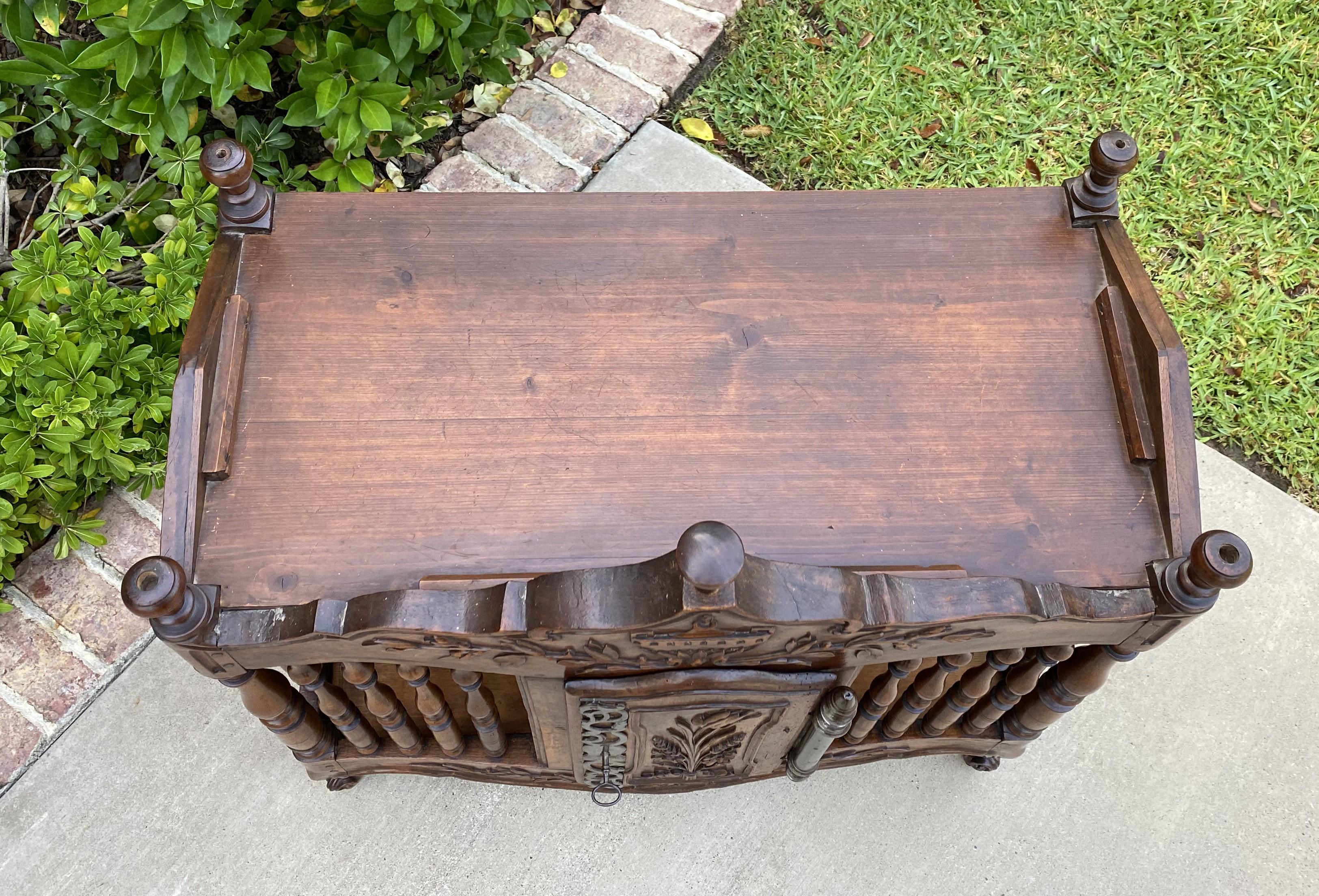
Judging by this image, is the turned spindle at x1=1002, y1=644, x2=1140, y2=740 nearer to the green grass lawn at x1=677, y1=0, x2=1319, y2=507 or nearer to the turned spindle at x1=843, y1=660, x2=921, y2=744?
the turned spindle at x1=843, y1=660, x2=921, y2=744

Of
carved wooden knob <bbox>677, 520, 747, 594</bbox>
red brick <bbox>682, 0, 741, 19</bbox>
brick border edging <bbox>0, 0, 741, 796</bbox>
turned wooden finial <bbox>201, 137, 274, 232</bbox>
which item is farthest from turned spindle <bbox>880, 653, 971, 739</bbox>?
red brick <bbox>682, 0, 741, 19</bbox>

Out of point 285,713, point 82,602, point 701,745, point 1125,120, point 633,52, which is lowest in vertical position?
point 82,602

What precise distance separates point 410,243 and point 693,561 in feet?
3.25

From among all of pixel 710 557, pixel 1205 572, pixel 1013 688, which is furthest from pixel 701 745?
pixel 1205 572

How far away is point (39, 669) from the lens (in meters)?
2.12

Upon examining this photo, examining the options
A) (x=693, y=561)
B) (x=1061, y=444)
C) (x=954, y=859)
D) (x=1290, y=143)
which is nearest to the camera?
(x=693, y=561)

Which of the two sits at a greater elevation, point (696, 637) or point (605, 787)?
point (696, 637)

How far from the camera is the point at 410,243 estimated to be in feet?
5.58

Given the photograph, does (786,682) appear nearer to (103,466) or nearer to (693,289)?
(693,289)

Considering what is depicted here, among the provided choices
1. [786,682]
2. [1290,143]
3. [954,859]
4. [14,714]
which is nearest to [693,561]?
[786,682]

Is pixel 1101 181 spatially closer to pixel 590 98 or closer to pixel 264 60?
pixel 590 98

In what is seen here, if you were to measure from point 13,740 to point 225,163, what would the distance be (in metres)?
1.44

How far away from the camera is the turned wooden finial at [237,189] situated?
1567 mm

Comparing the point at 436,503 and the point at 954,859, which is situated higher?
the point at 436,503
